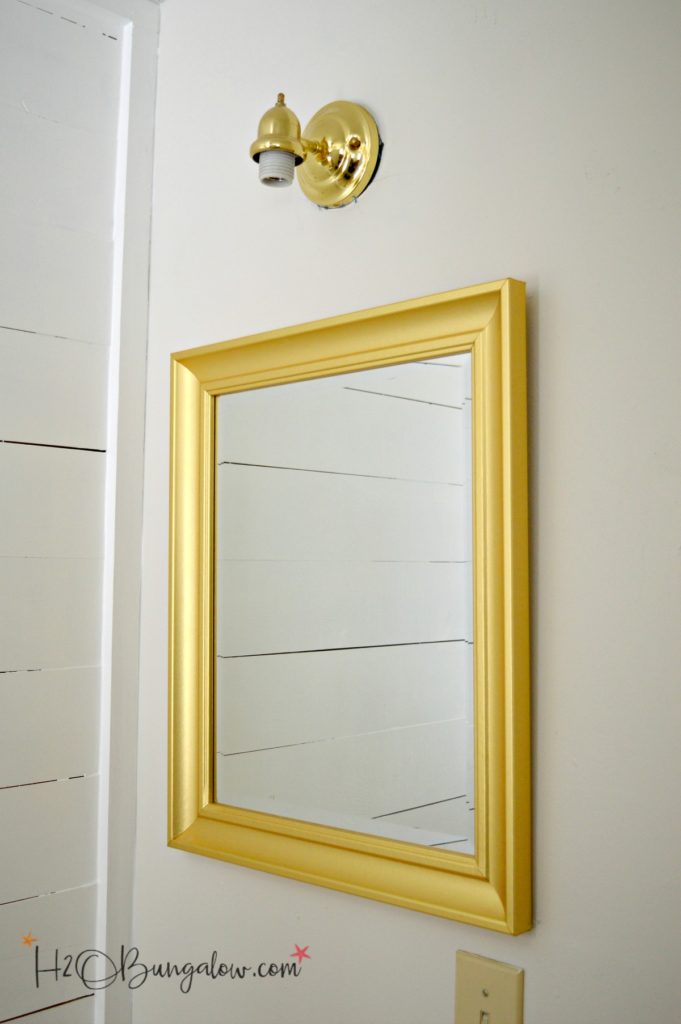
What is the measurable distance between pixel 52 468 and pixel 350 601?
47cm

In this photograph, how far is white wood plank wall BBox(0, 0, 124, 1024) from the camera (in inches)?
47.1

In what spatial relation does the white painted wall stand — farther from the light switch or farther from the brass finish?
the light switch

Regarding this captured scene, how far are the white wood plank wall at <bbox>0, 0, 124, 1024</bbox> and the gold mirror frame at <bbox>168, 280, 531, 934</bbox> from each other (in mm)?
152

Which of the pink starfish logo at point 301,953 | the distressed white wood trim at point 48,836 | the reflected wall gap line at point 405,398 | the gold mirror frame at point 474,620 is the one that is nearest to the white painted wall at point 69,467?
the distressed white wood trim at point 48,836

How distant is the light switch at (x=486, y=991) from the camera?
34.4 inches

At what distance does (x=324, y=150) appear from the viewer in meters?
1.07

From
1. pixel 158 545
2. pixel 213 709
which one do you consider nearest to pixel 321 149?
pixel 158 545

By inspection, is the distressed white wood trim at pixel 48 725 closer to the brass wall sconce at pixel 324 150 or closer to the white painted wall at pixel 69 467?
the white painted wall at pixel 69 467

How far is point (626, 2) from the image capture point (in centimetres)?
84

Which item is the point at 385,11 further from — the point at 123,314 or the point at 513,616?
the point at 513,616

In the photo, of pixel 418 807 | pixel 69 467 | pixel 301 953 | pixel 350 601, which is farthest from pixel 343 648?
pixel 69 467

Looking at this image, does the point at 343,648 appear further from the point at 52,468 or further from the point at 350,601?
the point at 52,468

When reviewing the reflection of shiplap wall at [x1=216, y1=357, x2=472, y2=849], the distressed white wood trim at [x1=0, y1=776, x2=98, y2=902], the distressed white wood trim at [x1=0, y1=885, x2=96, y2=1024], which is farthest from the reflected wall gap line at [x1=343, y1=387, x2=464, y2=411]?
the distressed white wood trim at [x1=0, y1=885, x2=96, y2=1024]

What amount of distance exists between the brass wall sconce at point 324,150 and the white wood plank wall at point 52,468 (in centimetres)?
37
